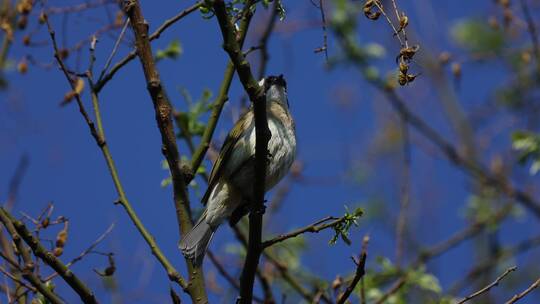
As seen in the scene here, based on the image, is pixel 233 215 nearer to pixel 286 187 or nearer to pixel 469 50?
pixel 286 187

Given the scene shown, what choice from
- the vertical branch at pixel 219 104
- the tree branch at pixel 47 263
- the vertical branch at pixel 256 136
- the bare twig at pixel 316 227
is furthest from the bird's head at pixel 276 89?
the tree branch at pixel 47 263

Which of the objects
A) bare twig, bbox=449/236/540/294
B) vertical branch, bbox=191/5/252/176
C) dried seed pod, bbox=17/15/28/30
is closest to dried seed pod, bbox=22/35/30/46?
dried seed pod, bbox=17/15/28/30

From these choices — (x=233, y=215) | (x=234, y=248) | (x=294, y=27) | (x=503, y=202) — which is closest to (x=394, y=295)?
(x=233, y=215)

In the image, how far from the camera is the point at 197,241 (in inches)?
154

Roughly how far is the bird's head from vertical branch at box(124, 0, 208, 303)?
1877 millimetres

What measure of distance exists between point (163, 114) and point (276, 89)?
2.06 metres

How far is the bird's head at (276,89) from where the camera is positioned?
5.29m

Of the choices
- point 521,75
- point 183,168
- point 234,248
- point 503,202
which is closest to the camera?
point 183,168

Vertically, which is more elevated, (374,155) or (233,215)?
(374,155)

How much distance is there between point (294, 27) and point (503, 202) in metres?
3.18

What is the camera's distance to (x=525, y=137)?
16.3ft

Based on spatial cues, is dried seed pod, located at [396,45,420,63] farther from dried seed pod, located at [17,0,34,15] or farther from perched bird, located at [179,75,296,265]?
dried seed pod, located at [17,0,34,15]

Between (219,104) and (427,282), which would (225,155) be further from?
(427,282)

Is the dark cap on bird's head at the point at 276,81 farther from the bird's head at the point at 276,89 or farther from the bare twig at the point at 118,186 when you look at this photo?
the bare twig at the point at 118,186
